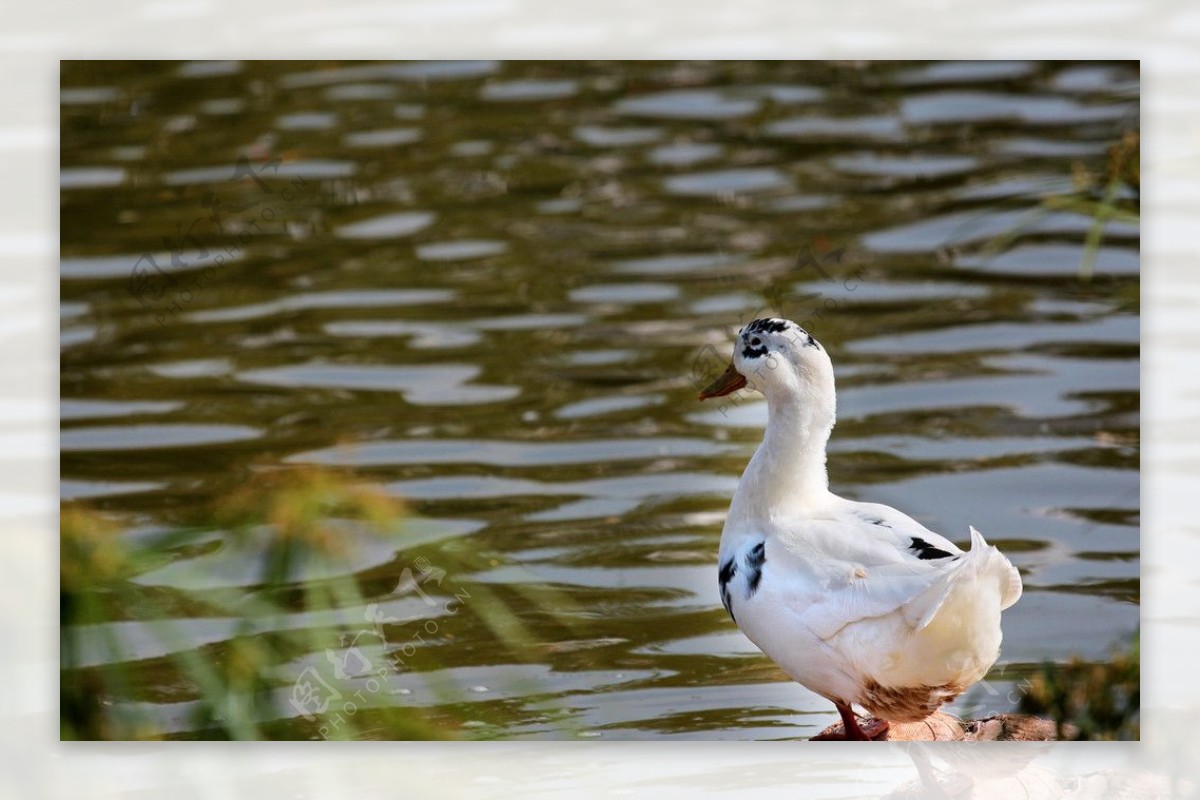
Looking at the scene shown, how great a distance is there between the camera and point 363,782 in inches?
161

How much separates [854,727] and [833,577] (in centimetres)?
41

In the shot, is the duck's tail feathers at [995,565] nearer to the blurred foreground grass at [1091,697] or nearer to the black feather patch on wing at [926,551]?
the black feather patch on wing at [926,551]

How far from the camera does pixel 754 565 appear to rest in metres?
4.09

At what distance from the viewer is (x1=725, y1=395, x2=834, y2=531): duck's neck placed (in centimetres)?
418

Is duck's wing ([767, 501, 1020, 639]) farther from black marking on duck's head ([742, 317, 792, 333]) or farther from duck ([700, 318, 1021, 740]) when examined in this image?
black marking on duck's head ([742, 317, 792, 333])

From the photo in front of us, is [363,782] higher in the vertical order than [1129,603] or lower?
lower

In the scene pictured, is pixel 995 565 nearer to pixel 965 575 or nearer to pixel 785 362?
pixel 965 575

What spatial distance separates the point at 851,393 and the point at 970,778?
3.41 feet

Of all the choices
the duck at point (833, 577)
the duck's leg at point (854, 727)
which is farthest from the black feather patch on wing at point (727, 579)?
the duck's leg at point (854, 727)

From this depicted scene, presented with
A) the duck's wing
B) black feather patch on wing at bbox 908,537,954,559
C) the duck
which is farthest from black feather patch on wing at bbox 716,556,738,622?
black feather patch on wing at bbox 908,537,954,559

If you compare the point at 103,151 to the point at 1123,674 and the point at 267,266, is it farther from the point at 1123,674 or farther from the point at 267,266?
the point at 1123,674

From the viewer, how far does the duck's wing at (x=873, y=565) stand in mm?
3729

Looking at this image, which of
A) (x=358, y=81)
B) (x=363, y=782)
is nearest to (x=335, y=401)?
(x=358, y=81)

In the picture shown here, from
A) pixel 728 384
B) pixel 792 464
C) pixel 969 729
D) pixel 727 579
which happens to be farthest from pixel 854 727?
pixel 728 384
